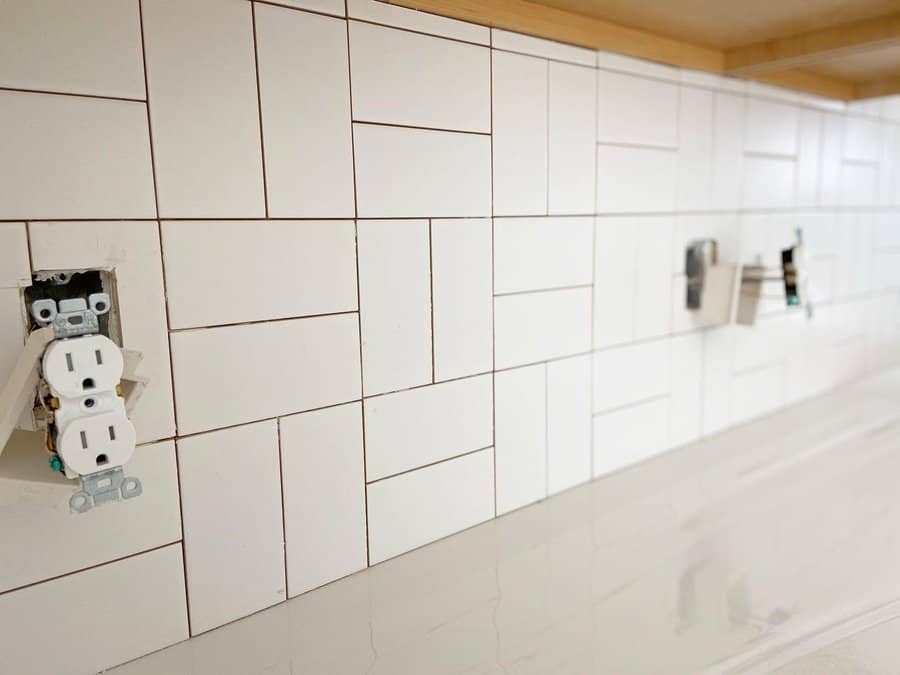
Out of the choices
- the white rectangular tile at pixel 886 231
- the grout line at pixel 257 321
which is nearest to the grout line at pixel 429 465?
the grout line at pixel 257 321

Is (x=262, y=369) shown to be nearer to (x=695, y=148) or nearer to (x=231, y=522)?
(x=231, y=522)

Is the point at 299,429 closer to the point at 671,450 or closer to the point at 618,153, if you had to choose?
the point at 618,153

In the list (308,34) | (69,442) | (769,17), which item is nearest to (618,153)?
(769,17)

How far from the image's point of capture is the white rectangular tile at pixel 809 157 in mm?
1688

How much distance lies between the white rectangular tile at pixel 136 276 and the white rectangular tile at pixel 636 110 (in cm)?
81

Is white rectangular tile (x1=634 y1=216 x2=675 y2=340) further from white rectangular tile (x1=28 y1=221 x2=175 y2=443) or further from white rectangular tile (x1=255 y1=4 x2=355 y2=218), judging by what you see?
white rectangular tile (x1=28 y1=221 x2=175 y2=443)

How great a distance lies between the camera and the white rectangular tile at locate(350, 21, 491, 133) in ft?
2.95

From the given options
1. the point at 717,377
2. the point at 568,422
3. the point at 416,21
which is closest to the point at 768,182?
the point at 717,377

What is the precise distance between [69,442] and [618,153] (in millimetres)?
1014

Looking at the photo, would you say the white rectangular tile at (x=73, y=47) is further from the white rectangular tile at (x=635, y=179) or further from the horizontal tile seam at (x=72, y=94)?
the white rectangular tile at (x=635, y=179)

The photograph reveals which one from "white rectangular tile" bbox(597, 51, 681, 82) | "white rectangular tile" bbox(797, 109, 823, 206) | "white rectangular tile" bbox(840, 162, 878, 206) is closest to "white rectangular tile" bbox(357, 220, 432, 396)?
"white rectangular tile" bbox(597, 51, 681, 82)

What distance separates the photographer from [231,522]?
0.85 metres

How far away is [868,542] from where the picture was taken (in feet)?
3.43

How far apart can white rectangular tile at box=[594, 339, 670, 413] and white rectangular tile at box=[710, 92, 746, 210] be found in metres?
0.37
